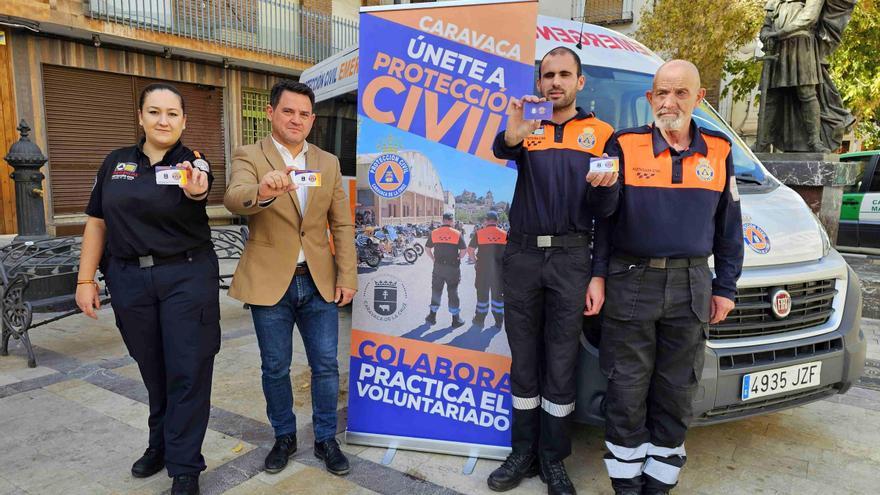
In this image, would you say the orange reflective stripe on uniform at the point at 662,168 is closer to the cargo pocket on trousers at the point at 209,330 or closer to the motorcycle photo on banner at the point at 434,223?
the motorcycle photo on banner at the point at 434,223

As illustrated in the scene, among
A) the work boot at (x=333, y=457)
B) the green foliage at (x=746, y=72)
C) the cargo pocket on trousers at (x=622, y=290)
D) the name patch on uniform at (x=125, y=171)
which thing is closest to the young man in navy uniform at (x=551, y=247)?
the cargo pocket on trousers at (x=622, y=290)

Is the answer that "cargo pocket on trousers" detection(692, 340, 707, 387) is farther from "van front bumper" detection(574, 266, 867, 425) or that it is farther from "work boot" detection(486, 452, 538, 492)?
"work boot" detection(486, 452, 538, 492)

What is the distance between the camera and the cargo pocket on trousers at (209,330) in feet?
8.77

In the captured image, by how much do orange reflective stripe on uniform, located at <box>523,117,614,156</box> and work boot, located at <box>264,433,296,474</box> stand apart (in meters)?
1.99

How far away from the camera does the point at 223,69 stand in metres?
14.0

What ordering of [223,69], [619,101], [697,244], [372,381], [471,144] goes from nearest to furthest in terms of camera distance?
[697,244], [471,144], [372,381], [619,101], [223,69]

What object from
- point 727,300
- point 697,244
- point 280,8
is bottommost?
point 727,300

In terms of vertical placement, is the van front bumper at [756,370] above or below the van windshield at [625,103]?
below

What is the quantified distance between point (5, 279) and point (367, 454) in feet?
11.4

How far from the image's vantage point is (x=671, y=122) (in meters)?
2.49

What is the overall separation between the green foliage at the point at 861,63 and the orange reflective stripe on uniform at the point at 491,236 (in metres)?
10.2

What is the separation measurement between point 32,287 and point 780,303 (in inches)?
205

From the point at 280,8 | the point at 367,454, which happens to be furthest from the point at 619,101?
the point at 280,8

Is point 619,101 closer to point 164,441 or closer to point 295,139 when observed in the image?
point 295,139
